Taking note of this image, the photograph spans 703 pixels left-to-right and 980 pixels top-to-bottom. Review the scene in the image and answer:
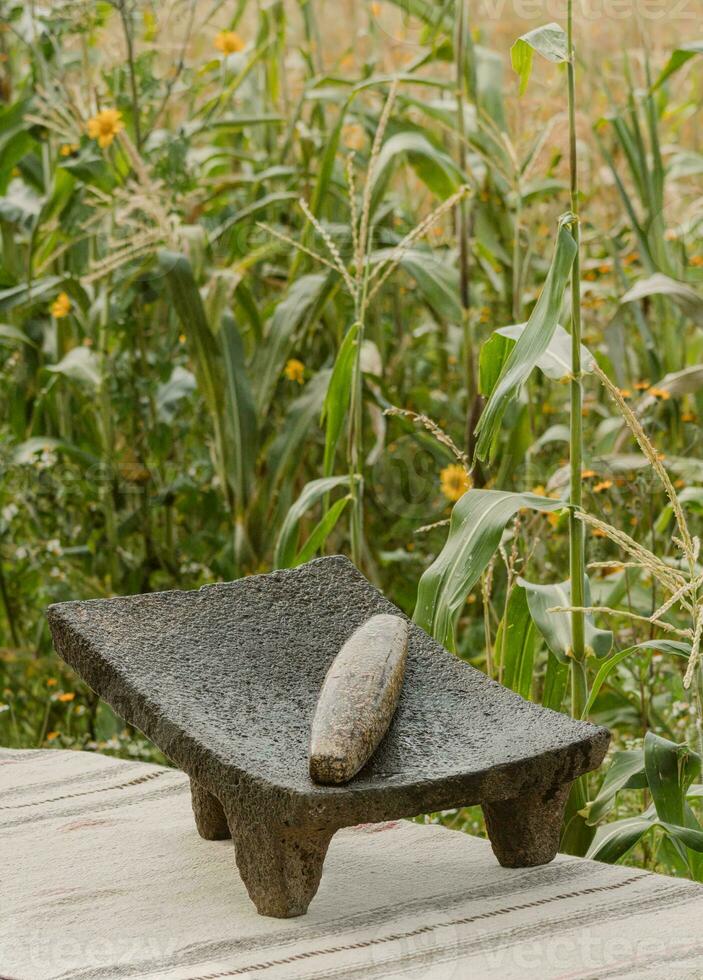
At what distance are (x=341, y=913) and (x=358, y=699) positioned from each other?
0.19 m

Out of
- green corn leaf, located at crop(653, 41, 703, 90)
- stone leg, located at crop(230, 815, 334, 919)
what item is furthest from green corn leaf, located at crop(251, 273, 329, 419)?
stone leg, located at crop(230, 815, 334, 919)

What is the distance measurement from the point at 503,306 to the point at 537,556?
0.88 metres

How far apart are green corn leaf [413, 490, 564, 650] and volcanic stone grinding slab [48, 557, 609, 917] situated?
5cm

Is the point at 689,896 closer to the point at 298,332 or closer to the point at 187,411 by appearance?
the point at 298,332

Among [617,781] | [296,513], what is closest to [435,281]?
[296,513]

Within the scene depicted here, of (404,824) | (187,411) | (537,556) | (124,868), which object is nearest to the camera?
(124,868)

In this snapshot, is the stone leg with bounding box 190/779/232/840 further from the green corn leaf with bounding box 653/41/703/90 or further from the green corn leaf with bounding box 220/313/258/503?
the green corn leaf with bounding box 653/41/703/90

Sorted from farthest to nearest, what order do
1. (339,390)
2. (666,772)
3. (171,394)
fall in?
(171,394) → (339,390) → (666,772)

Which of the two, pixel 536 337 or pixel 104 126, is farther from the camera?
pixel 104 126

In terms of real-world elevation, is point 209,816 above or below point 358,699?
below

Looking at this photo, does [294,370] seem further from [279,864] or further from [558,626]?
[279,864]

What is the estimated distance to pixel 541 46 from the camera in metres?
1.34

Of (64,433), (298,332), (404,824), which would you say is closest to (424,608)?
(404,824)

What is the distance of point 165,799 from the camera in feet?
5.15
